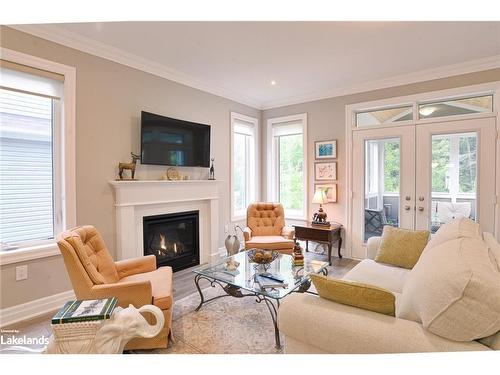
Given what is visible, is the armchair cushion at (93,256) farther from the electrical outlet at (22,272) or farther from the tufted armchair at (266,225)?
the tufted armchair at (266,225)

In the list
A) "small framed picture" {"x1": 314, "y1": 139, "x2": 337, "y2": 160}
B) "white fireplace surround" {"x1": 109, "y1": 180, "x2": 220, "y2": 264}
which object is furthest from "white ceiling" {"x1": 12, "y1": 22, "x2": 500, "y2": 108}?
"white fireplace surround" {"x1": 109, "y1": 180, "x2": 220, "y2": 264}

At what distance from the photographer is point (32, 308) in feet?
8.30

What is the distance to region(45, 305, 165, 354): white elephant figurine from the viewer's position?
1479 millimetres

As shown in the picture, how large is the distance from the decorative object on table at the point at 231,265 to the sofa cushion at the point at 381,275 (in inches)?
40.8

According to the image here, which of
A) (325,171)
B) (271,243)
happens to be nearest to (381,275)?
(271,243)

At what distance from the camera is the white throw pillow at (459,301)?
3.63 ft

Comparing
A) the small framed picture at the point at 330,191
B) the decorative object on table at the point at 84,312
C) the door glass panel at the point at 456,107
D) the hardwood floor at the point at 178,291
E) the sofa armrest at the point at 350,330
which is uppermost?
the door glass panel at the point at 456,107

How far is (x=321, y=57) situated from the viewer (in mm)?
3252

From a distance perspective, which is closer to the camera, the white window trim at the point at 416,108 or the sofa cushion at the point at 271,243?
the white window trim at the point at 416,108

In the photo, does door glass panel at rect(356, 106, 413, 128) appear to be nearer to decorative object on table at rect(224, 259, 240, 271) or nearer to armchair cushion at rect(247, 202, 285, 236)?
armchair cushion at rect(247, 202, 285, 236)

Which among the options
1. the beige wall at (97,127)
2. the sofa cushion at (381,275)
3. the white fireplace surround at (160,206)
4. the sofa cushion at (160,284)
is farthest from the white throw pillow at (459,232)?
the beige wall at (97,127)

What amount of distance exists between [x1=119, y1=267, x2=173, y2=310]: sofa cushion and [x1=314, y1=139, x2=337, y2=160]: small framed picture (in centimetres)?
317
